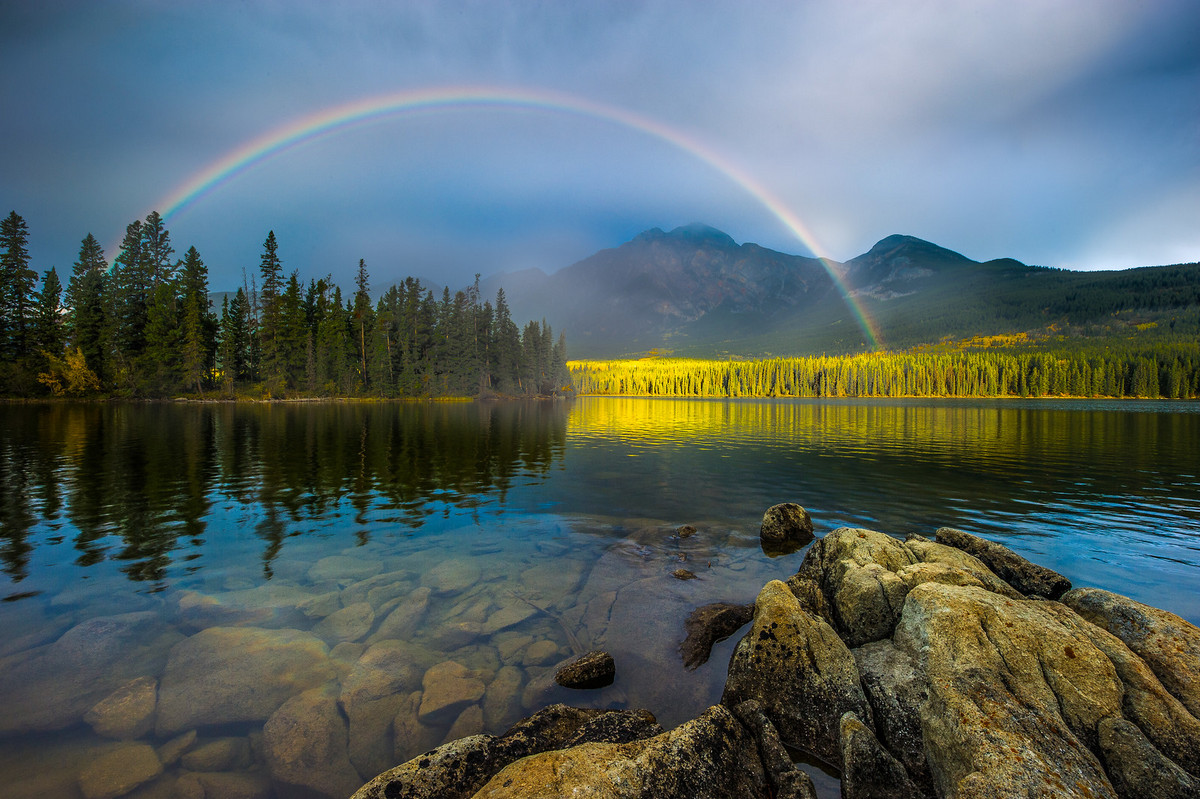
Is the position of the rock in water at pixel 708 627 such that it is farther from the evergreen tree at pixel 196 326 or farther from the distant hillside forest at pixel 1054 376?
the distant hillside forest at pixel 1054 376

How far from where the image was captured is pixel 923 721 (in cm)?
667

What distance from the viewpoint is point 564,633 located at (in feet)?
34.5

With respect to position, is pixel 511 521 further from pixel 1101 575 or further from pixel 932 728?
pixel 1101 575

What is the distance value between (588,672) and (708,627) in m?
3.17

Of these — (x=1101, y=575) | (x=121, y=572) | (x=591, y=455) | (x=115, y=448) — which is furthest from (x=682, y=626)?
Result: (x=115, y=448)

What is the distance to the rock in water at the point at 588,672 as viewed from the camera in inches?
343

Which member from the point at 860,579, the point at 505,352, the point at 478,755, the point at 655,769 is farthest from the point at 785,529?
the point at 505,352

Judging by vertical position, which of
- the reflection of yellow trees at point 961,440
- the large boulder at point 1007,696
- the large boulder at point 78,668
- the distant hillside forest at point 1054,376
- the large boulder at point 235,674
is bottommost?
the reflection of yellow trees at point 961,440

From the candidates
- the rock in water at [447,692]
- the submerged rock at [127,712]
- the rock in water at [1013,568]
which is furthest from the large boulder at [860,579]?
the submerged rock at [127,712]

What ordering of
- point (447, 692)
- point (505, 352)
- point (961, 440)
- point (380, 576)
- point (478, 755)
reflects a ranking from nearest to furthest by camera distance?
1. point (478, 755)
2. point (447, 692)
3. point (380, 576)
4. point (961, 440)
5. point (505, 352)

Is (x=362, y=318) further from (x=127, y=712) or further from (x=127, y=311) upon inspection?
(x=127, y=712)

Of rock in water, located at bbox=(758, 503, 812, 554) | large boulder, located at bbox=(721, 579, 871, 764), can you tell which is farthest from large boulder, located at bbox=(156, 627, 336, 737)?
rock in water, located at bbox=(758, 503, 812, 554)

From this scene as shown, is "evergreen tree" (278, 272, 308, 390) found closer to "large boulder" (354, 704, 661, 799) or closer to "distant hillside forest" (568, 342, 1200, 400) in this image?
"large boulder" (354, 704, 661, 799)

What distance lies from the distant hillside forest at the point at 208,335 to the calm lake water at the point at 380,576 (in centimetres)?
5978
